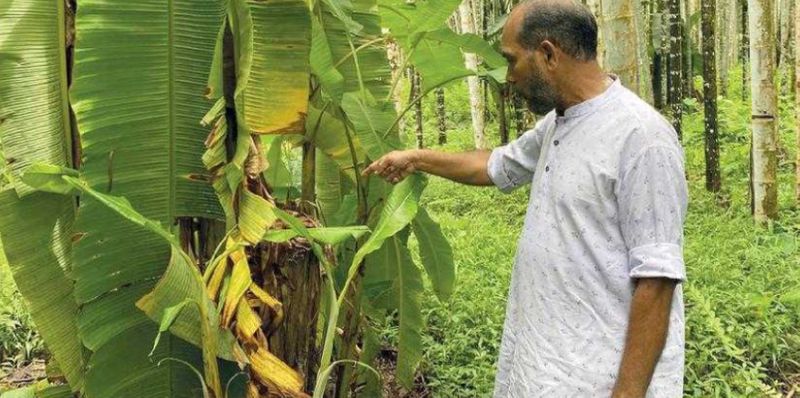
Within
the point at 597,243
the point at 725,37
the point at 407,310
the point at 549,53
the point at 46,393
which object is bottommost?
the point at 46,393

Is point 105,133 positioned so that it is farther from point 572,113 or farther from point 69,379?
point 572,113

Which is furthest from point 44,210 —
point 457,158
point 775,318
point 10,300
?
point 775,318

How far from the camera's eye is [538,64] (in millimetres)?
1981

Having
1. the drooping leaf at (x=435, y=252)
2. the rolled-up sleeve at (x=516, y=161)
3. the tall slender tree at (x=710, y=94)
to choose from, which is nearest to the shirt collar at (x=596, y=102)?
the rolled-up sleeve at (x=516, y=161)

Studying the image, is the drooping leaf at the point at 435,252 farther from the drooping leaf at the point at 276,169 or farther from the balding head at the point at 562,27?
the balding head at the point at 562,27

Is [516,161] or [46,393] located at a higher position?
[516,161]

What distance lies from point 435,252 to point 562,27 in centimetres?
142

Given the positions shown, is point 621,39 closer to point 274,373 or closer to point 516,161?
point 516,161

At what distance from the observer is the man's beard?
6.58ft

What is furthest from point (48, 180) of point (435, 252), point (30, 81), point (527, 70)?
point (435, 252)

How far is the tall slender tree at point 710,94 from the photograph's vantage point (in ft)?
23.7

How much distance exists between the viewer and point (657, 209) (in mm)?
1796

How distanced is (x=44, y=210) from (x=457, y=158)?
4.46 ft

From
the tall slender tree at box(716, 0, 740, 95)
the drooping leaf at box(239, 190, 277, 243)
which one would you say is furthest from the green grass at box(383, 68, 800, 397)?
the tall slender tree at box(716, 0, 740, 95)
